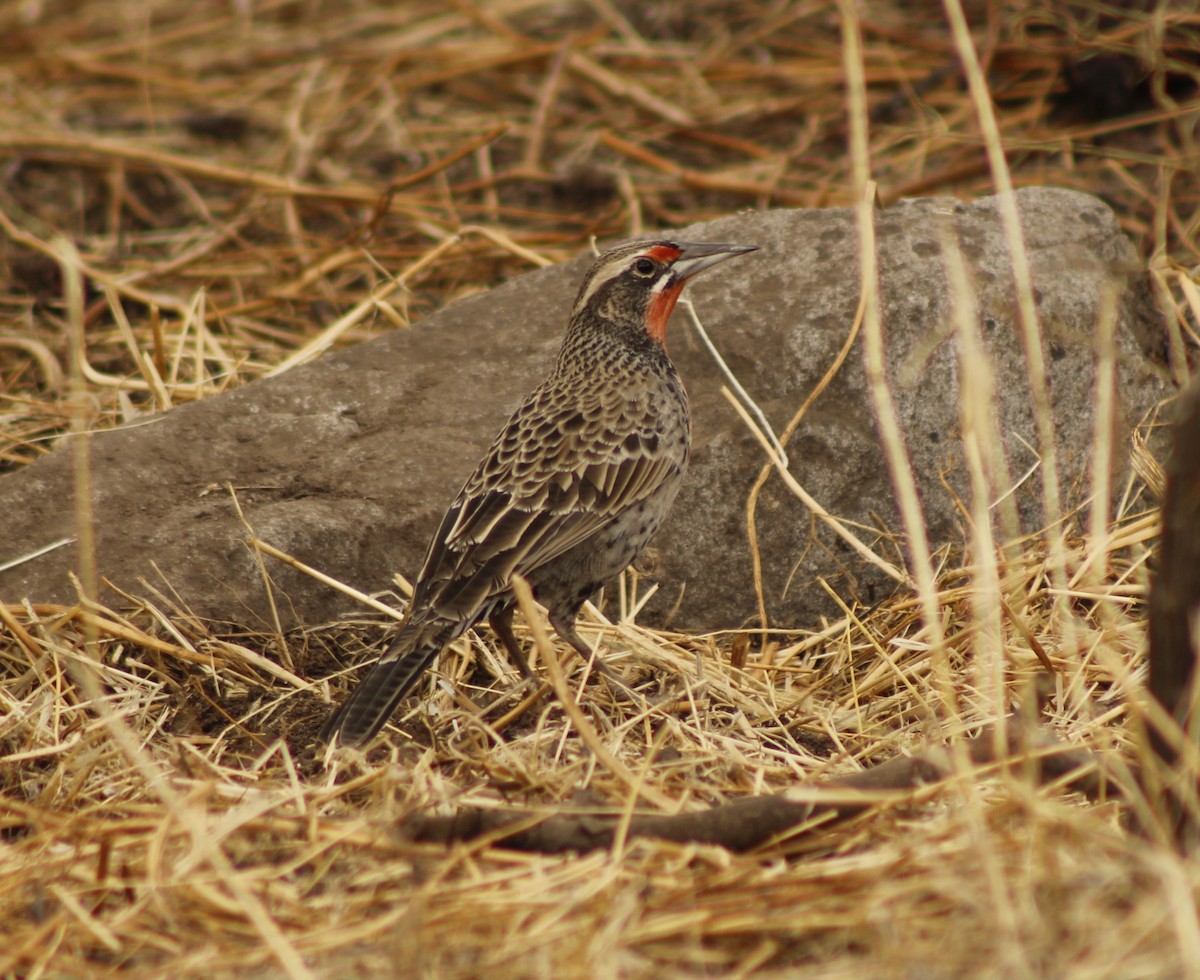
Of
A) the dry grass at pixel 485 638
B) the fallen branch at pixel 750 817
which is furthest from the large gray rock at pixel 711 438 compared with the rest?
the fallen branch at pixel 750 817

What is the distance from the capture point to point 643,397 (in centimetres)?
479

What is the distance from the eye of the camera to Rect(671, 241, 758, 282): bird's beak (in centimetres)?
494

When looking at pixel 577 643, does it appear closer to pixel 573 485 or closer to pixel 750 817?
pixel 573 485

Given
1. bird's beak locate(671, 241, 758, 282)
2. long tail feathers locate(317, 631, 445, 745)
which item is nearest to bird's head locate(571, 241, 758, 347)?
bird's beak locate(671, 241, 758, 282)

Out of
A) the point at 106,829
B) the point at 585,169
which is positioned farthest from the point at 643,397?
the point at 585,169

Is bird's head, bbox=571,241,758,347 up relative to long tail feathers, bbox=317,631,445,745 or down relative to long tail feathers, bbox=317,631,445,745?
up

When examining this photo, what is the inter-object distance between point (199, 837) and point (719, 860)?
39.9 inches

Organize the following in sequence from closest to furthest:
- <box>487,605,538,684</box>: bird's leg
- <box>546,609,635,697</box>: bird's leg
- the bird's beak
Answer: <box>546,609,635,697</box>: bird's leg, <box>487,605,538,684</box>: bird's leg, the bird's beak

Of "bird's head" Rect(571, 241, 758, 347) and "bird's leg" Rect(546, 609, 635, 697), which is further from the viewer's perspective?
"bird's head" Rect(571, 241, 758, 347)

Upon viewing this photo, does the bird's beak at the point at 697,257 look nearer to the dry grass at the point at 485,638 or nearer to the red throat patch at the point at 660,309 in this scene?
the red throat patch at the point at 660,309

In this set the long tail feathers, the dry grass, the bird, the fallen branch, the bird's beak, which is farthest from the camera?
the bird's beak

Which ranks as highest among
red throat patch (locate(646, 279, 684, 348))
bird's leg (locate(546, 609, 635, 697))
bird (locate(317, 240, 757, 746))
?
red throat patch (locate(646, 279, 684, 348))

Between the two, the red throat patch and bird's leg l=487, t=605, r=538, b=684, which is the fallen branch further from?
the red throat patch

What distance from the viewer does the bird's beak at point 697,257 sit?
4.94 m
